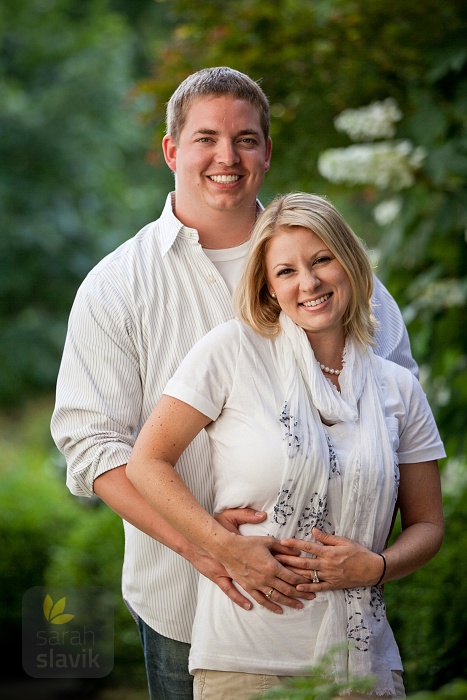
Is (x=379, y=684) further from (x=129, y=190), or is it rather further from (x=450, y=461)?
(x=129, y=190)

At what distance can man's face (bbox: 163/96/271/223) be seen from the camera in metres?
2.79

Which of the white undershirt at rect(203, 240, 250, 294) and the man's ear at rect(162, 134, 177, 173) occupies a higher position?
the man's ear at rect(162, 134, 177, 173)

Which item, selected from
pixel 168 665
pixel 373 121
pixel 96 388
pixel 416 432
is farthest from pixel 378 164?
pixel 168 665

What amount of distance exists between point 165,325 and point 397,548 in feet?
2.83

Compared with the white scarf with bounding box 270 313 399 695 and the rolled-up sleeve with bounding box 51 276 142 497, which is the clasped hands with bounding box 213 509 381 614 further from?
the rolled-up sleeve with bounding box 51 276 142 497

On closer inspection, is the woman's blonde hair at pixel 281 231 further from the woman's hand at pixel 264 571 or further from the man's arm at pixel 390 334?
the woman's hand at pixel 264 571

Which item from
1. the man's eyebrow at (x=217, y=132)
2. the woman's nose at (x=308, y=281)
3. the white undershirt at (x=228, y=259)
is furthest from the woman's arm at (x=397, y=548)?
the man's eyebrow at (x=217, y=132)

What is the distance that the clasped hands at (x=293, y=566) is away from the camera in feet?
7.82

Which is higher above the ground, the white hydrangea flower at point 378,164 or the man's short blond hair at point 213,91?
the white hydrangea flower at point 378,164

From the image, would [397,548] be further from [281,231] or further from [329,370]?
[281,231]

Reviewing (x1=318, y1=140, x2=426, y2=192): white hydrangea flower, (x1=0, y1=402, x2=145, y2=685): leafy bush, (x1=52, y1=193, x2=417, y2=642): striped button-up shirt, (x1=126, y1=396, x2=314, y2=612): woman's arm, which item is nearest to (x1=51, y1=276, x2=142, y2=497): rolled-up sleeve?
(x1=52, y1=193, x2=417, y2=642): striped button-up shirt

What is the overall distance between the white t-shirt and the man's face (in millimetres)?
468

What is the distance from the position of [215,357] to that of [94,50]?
1339 centimetres

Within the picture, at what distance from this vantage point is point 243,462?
7.90 ft
